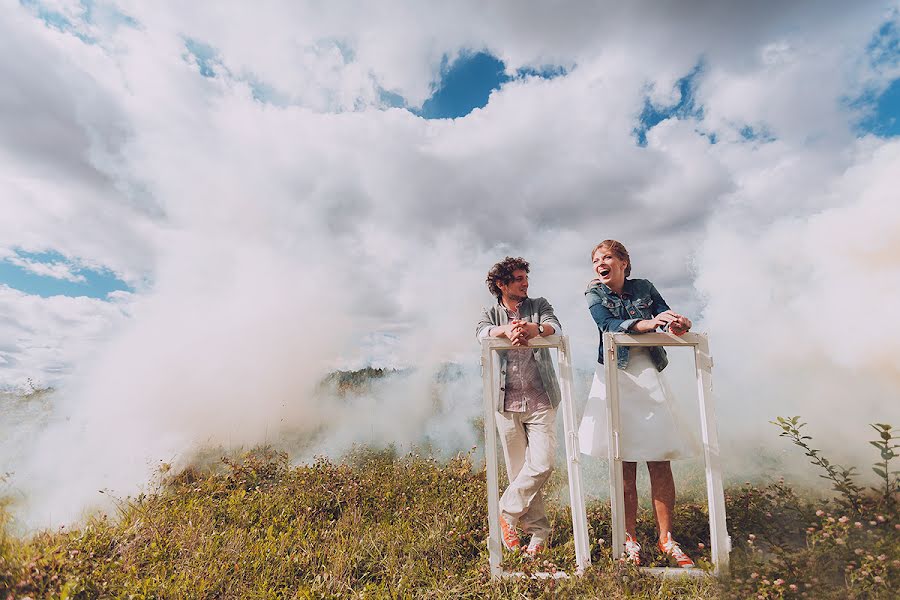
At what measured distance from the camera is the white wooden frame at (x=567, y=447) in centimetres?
446

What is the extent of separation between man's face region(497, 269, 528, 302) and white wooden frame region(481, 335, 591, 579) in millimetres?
611

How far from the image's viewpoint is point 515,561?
444 centimetres

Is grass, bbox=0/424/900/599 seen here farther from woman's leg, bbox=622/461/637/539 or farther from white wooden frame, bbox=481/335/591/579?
woman's leg, bbox=622/461/637/539

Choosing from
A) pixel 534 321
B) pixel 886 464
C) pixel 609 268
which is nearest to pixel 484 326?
pixel 534 321

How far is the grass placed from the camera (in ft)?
12.4

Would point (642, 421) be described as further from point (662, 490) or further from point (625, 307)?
point (625, 307)

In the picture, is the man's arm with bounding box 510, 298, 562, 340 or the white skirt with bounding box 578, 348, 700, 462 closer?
the white skirt with bounding box 578, 348, 700, 462

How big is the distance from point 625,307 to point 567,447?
1462 mm

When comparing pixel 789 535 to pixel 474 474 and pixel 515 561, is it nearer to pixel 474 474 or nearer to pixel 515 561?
pixel 515 561

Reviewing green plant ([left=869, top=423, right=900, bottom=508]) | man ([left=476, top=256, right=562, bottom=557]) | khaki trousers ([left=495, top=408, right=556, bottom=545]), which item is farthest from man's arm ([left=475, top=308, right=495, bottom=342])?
green plant ([left=869, top=423, right=900, bottom=508])

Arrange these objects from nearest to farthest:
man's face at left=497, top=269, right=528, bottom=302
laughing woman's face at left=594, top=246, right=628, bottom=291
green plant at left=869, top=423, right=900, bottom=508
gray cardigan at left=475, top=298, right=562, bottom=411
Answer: green plant at left=869, top=423, right=900, bottom=508
laughing woman's face at left=594, top=246, right=628, bottom=291
gray cardigan at left=475, top=298, right=562, bottom=411
man's face at left=497, top=269, right=528, bottom=302

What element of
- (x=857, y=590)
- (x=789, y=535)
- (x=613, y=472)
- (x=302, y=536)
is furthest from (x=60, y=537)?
(x=789, y=535)

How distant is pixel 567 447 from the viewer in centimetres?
468

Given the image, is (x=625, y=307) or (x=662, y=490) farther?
(x=625, y=307)
